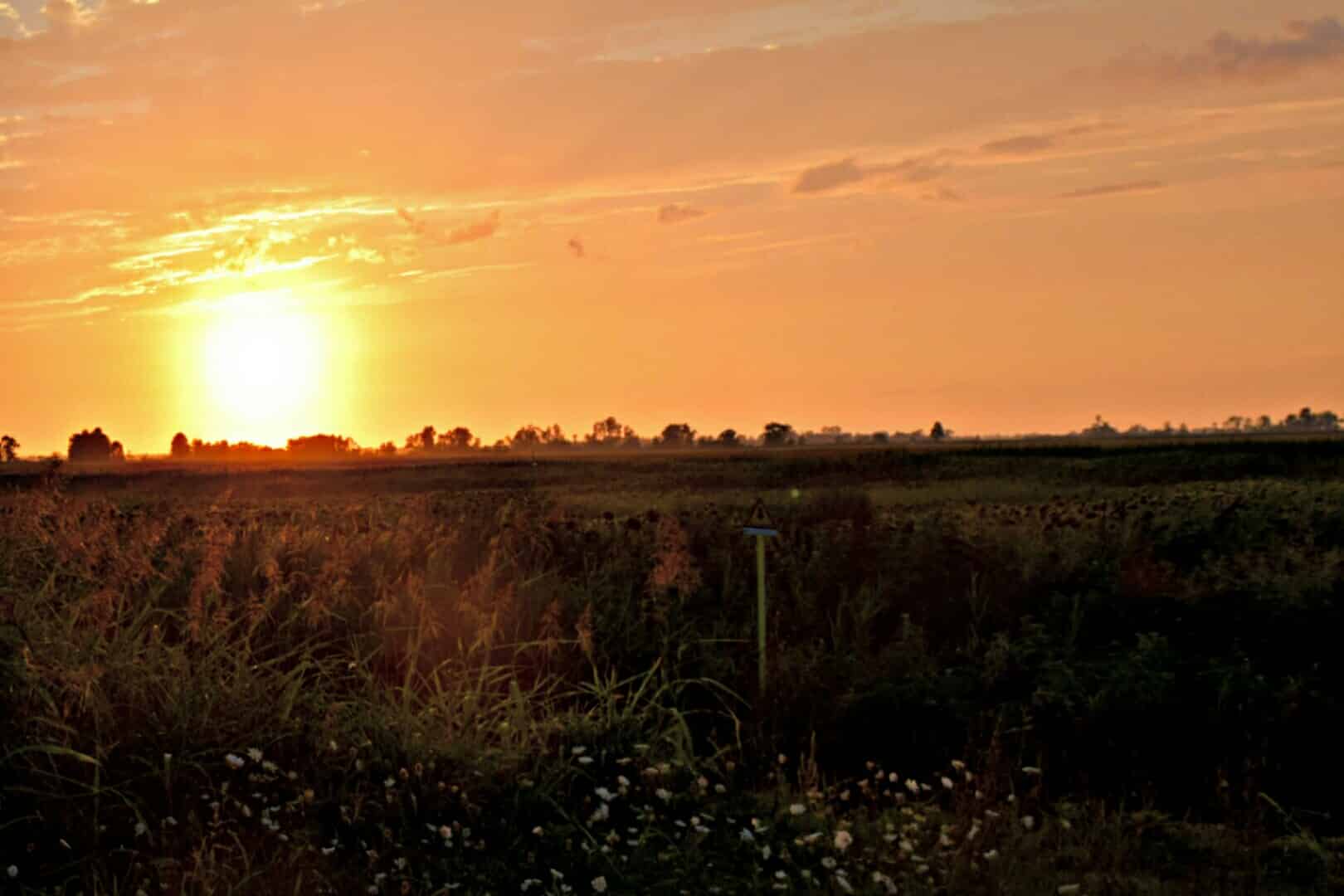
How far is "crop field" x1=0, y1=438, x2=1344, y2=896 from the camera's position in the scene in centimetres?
601

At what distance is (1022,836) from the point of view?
656 centimetres

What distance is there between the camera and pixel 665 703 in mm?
9195

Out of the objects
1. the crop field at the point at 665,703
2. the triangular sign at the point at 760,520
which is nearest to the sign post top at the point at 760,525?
the triangular sign at the point at 760,520

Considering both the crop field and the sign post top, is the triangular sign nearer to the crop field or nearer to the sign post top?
the sign post top

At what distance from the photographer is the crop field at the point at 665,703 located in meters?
6.01

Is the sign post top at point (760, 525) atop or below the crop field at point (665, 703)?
atop

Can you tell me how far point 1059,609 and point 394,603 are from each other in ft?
17.5

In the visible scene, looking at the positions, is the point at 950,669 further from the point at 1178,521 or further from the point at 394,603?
the point at 1178,521

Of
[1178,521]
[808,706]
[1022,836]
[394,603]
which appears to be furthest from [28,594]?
[1178,521]

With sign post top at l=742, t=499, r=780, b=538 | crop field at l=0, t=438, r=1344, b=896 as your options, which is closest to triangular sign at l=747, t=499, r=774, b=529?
sign post top at l=742, t=499, r=780, b=538

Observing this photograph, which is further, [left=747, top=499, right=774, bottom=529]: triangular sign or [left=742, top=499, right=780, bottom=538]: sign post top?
[left=747, top=499, right=774, bottom=529]: triangular sign

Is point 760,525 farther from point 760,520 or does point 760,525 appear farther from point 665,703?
point 665,703

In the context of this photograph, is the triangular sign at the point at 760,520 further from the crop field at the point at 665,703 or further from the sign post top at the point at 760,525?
the crop field at the point at 665,703

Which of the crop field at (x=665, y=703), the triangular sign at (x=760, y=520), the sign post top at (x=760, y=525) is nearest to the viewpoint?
the crop field at (x=665, y=703)
